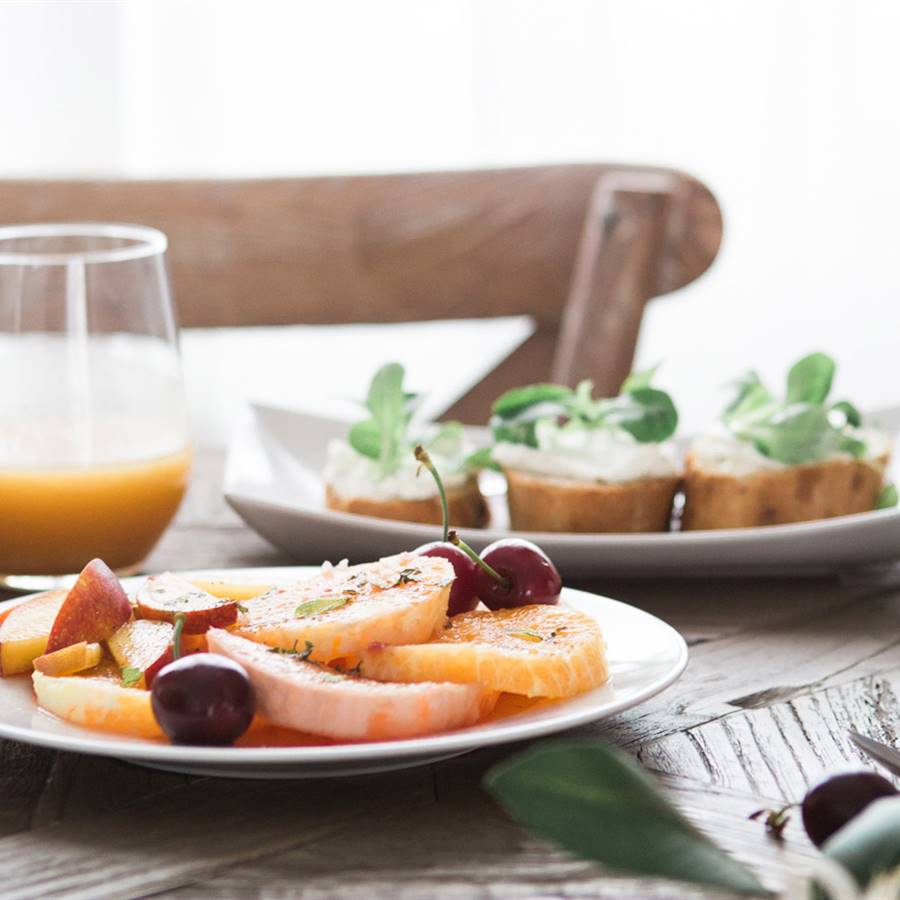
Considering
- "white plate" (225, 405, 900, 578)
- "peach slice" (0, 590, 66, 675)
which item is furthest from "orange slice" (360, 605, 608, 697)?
"white plate" (225, 405, 900, 578)

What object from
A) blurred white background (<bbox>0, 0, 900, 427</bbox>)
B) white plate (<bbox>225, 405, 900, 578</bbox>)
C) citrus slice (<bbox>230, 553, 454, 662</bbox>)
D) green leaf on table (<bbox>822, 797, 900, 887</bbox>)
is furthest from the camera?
blurred white background (<bbox>0, 0, 900, 427</bbox>)

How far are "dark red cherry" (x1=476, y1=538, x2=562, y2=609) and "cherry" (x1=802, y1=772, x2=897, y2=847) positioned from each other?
243 millimetres

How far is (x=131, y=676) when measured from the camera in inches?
29.9

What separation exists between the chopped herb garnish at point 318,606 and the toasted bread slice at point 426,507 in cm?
48

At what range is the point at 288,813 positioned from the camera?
71cm

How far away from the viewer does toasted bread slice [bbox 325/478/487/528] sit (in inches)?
49.4

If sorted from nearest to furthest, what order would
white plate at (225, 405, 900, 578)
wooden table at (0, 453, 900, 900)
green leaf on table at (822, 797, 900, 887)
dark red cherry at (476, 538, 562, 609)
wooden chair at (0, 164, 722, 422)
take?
1. green leaf on table at (822, 797, 900, 887)
2. wooden table at (0, 453, 900, 900)
3. dark red cherry at (476, 538, 562, 609)
4. white plate at (225, 405, 900, 578)
5. wooden chair at (0, 164, 722, 422)

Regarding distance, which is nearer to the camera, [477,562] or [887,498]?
[477,562]

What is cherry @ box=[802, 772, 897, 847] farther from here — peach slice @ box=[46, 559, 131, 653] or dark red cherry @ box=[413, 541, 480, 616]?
peach slice @ box=[46, 559, 131, 653]

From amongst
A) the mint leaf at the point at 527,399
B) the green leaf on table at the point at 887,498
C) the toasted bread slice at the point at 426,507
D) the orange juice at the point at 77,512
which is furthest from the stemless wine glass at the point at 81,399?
the green leaf on table at the point at 887,498

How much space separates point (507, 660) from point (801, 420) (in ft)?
1.92

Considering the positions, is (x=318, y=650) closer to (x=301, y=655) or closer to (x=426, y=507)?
(x=301, y=655)

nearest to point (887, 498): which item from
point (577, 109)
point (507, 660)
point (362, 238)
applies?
point (507, 660)

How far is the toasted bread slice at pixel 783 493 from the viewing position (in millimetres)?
1251
